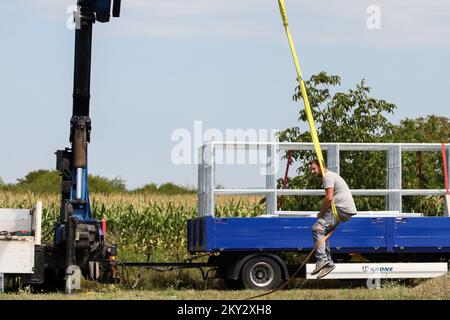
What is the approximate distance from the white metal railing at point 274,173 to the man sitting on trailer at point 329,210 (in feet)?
8.47

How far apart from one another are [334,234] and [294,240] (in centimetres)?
83

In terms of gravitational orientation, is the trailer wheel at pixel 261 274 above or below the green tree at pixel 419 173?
below

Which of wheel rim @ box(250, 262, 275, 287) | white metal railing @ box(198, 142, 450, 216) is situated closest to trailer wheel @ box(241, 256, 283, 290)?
wheel rim @ box(250, 262, 275, 287)

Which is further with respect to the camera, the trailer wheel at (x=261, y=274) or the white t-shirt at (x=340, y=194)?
the trailer wheel at (x=261, y=274)

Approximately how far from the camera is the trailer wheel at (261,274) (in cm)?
2448

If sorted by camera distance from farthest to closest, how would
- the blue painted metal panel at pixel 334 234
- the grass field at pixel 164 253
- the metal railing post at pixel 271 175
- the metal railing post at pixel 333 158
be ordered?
the metal railing post at pixel 333 158, the metal railing post at pixel 271 175, the blue painted metal panel at pixel 334 234, the grass field at pixel 164 253

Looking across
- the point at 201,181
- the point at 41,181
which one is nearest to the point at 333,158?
the point at 201,181

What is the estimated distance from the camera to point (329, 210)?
2211cm

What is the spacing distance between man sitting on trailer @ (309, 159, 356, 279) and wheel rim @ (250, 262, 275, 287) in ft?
6.83

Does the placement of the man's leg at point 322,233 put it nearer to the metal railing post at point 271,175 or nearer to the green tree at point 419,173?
the metal railing post at point 271,175

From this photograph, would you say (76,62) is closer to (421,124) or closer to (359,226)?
(359,226)

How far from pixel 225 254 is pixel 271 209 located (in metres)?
1.39

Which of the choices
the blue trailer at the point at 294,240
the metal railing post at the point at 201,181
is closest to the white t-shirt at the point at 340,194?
the blue trailer at the point at 294,240
